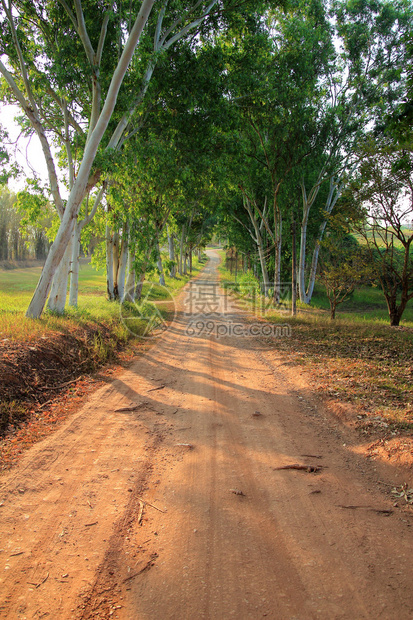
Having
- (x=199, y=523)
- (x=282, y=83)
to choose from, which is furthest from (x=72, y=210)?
(x=282, y=83)

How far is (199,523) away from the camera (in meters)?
3.31

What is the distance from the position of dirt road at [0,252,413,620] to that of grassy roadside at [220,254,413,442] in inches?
28.5

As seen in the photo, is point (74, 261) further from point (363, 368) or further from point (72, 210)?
point (363, 368)

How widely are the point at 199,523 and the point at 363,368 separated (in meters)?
5.95

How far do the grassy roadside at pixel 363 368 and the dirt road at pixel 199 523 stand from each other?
72cm

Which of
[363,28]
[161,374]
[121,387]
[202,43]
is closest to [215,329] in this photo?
[161,374]

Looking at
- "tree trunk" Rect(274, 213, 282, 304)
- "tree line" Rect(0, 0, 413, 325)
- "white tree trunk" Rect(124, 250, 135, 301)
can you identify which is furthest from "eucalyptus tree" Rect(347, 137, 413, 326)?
"white tree trunk" Rect(124, 250, 135, 301)

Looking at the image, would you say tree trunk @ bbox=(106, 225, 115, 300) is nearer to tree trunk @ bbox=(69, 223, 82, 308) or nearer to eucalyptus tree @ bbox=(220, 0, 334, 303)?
tree trunk @ bbox=(69, 223, 82, 308)

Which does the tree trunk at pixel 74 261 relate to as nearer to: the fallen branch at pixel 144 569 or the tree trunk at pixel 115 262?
the tree trunk at pixel 115 262

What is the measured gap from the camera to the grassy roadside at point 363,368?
5.53m

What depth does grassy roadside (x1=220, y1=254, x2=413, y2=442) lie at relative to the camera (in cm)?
553

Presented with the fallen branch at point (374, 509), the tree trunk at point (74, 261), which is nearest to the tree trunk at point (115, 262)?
the tree trunk at point (74, 261)

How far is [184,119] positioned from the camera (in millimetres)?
13586

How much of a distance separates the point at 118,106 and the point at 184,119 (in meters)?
2.83
